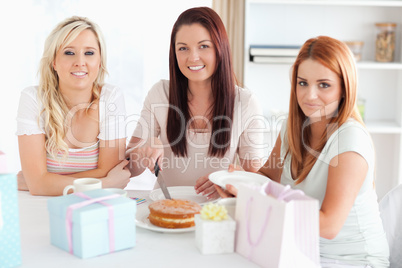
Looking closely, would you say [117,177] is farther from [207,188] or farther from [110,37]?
[110,37]

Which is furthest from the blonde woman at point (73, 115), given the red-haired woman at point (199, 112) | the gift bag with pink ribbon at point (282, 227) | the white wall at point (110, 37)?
the white wall at point (110, 37)

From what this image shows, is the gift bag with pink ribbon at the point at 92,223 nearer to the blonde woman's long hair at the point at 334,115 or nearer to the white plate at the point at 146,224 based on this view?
the white plate at the point at 146,224

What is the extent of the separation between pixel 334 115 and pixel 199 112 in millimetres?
757

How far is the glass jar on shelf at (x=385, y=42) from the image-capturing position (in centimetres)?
327

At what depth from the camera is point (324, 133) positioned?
5.22 ft

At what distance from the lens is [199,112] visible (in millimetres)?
2182

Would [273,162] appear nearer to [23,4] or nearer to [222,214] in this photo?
[222,214]

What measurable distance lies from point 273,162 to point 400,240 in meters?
0.54

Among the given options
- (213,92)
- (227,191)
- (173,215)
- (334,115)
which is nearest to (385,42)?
(213,92)

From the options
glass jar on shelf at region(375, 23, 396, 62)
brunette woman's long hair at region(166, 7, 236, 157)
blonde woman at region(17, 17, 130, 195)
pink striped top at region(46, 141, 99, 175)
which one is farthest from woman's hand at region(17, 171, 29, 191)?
glass jar on shelf at region(375, 23, 396, 62)

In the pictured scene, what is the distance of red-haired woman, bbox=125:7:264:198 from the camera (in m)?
2.04

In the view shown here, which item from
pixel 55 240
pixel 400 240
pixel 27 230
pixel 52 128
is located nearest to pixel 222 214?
pixel 55 240

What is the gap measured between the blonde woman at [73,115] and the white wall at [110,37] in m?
1.54

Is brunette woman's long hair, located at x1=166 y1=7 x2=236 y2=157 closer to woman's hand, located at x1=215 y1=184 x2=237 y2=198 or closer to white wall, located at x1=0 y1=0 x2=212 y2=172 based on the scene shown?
woman's hand, located at x1=215 y1=184 x2=237 y2=198
